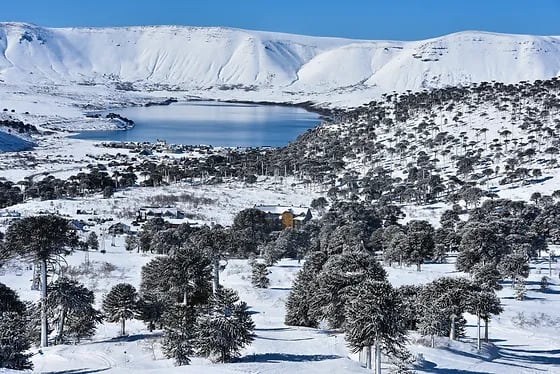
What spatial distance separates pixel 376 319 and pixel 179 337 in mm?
6278

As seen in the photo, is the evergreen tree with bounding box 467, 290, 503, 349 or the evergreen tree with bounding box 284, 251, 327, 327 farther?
the evergreen tree with bounding box 284, 251, 327, 327

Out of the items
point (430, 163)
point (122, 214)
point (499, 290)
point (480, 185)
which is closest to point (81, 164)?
point (122, 214)

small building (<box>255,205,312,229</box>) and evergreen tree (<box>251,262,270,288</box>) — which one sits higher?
small building (<box>255,205,312,229</box>)

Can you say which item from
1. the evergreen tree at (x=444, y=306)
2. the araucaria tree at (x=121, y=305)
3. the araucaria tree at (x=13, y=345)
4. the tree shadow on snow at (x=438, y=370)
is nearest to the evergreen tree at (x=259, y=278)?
the evergreen tree at (x=444, y=306)

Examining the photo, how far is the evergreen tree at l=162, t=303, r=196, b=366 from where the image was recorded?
20.5 metres

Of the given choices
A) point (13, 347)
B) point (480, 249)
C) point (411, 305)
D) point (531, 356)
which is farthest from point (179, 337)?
point (480, 249)

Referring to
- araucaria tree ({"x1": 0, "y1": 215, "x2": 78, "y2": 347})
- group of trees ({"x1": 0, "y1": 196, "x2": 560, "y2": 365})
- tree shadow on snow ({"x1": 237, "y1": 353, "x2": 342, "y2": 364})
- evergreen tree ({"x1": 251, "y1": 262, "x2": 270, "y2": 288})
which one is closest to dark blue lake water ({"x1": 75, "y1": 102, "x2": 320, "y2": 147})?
group of trees ({"x1": 0, "y1": 196, "x2": 560, "y2": 365})

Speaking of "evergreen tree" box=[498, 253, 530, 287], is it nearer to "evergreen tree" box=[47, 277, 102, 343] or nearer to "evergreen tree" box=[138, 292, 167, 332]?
"evergreen tree" box=[138, 292, 167, 332]

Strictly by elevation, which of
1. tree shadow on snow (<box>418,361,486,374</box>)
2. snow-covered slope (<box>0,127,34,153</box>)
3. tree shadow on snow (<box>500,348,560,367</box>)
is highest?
snow-covered slope (<box>0,127,34,153</box>)

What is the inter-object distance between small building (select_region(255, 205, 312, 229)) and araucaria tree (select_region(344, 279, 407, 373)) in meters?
36.5

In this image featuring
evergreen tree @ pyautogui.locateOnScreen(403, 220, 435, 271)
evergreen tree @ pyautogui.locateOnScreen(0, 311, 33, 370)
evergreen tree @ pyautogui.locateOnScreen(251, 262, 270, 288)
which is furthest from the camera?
evergreen tree @ pyautogui.locateOnScreen(403, 220, 435, 271)

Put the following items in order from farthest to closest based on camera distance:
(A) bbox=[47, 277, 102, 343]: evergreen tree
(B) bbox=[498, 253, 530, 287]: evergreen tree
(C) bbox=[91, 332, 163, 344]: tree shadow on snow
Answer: (B) bbox=[498, 253, 530, 287]: evergreen tree → (A) bbox=[47, 277, 102, 343]: evergreen tree → (C) bbox=[91, 332, 163, 344]: tree shadow on snow

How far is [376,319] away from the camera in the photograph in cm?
1897

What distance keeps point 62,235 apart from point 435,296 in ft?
49.0
